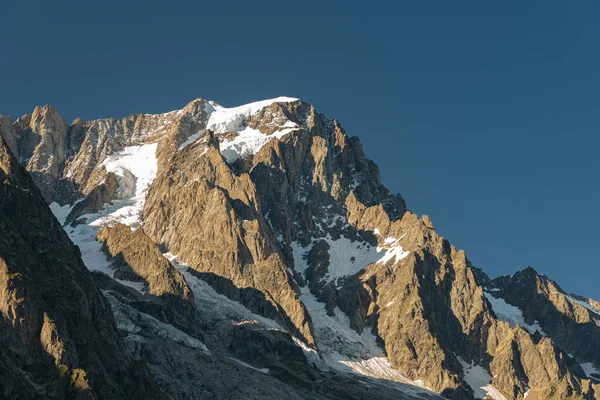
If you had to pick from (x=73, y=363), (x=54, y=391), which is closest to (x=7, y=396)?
(x=54, y=391)

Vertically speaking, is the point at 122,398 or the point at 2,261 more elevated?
the point at 2,261

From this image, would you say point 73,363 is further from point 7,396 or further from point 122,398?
point 7,396

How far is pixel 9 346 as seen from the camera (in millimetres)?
184750

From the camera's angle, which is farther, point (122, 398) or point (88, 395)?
point (122, 398)

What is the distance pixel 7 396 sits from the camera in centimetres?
16600

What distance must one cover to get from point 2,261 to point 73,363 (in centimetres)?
2822

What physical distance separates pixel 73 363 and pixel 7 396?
25.7m

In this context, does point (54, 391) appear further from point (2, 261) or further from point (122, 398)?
point (2, 261)

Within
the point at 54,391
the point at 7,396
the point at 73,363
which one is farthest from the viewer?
the point at 73,363

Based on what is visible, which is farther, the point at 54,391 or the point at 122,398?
the point at 122,398

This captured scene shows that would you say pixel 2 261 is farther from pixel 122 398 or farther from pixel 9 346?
pixel 122 398

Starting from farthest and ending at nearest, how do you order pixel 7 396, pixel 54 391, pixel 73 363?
pixel 73 363 → pixel 54 391 → pixel 7 396

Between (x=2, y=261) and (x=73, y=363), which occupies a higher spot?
(x=2, y=261)

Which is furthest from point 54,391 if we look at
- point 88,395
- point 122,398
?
point 122,398
